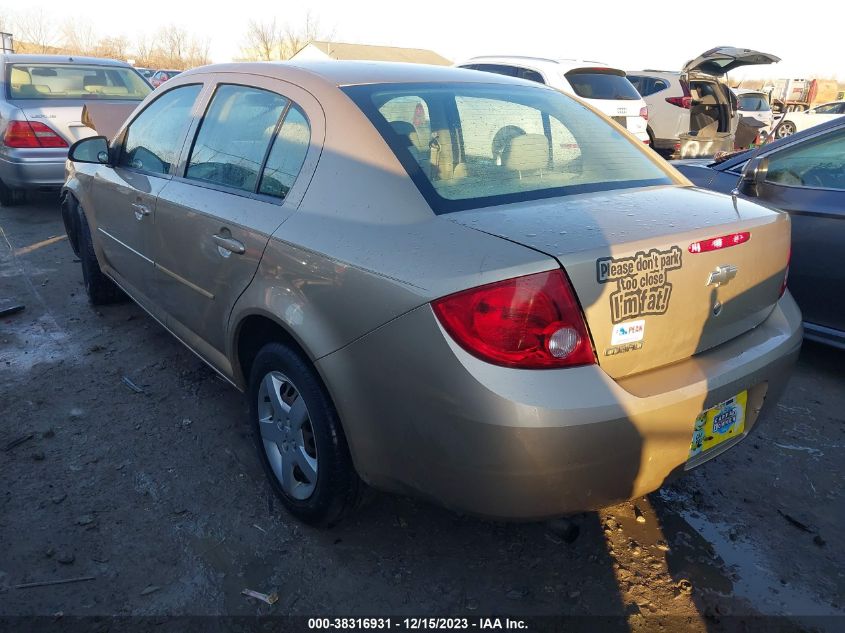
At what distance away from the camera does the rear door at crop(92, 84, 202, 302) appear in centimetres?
315

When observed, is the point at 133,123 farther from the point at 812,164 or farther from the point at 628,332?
the point at 812,164

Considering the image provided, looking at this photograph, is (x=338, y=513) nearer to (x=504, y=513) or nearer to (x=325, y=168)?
(x=504, y=513)

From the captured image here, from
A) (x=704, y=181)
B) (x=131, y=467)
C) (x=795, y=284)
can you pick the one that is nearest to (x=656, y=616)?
(x=131, y=467)

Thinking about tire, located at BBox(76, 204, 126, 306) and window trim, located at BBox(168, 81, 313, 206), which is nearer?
window trim, located at BBox(168, 81, 313, 206)

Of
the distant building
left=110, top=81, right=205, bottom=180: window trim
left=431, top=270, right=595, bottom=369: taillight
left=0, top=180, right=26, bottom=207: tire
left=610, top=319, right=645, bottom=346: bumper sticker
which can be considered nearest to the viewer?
left=431, top=270, right=595, bottom=369: taillight

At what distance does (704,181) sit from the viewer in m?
4.58

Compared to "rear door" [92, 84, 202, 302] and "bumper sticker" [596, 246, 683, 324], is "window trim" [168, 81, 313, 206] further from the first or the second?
"bumper sticker" [596, 246, 683, 324]

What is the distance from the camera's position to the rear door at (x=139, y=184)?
3.15m

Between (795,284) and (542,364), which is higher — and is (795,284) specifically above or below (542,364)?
below

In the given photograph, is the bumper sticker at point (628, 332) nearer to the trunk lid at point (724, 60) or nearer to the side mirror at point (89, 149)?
the side mirror at point (89, 149)

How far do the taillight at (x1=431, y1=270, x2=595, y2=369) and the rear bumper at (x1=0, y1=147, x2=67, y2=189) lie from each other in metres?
6.76

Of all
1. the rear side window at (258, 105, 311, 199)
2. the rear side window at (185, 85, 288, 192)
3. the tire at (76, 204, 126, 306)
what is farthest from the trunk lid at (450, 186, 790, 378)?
the tire at (76, 204, 126, 306)

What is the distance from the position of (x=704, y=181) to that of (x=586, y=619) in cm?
353

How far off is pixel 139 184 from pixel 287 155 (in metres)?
1.32
